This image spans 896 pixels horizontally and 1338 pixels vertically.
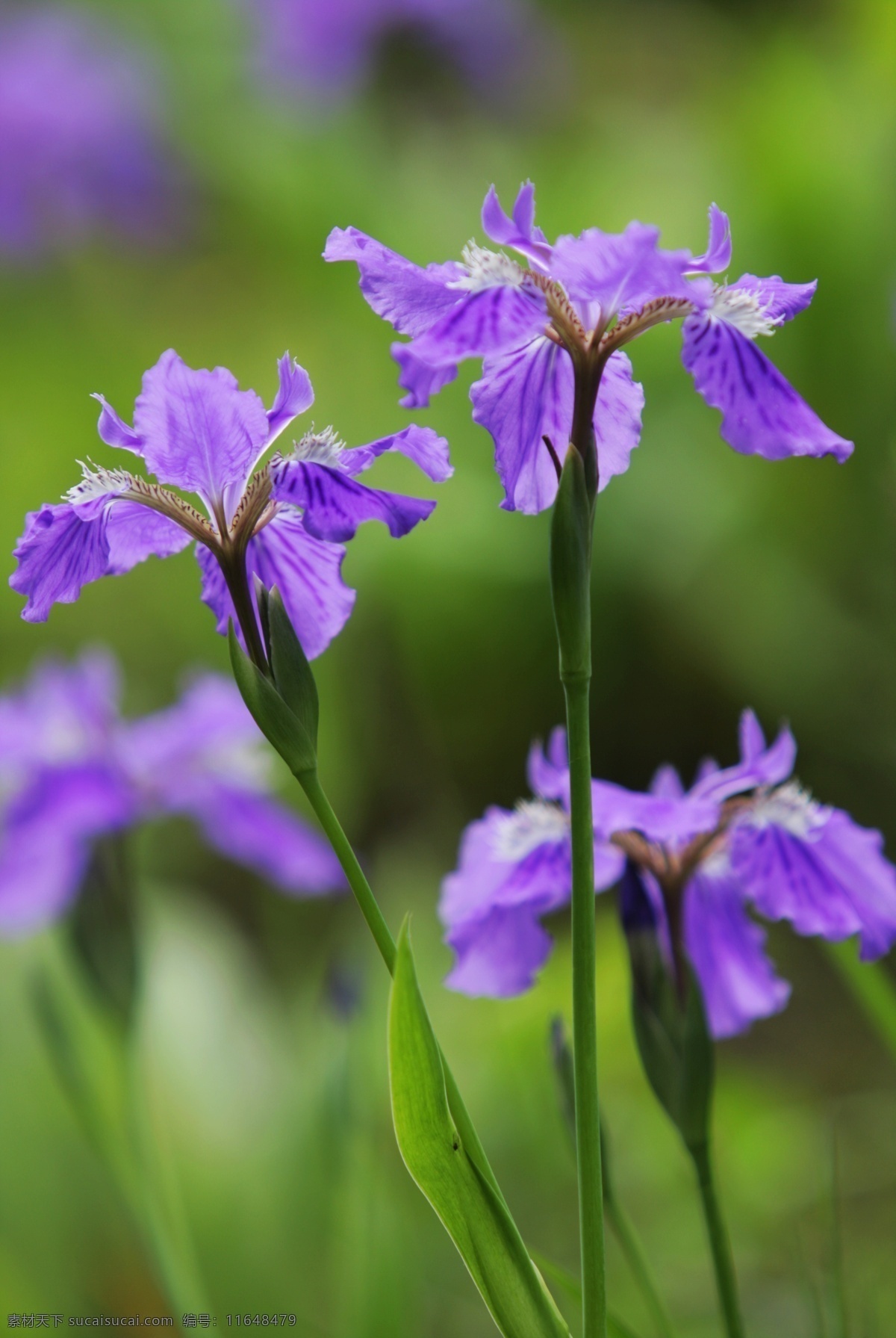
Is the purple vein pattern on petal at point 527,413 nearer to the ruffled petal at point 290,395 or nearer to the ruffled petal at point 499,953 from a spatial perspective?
the ruffled petal at point 290,395

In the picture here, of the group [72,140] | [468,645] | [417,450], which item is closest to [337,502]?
[417,450]

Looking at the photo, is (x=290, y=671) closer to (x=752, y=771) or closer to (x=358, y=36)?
(x=752, y=771)

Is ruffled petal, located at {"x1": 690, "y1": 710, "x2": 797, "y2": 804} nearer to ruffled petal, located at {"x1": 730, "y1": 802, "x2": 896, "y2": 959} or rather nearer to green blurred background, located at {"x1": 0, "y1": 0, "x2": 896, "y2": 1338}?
ruffled petal, located at {"x1": 730, "y1": 802, "x2": 896, "y2": 959}

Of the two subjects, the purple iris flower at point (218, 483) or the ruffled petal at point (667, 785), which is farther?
the ruffled petal at point (667, 785)

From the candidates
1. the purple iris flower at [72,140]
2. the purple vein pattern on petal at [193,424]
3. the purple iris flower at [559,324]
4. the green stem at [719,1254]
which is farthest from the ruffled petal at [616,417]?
the purple iris flower at [72,140]

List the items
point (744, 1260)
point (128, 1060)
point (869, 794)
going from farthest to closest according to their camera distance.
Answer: point (869, 794) < point (744, 1260) < point (128, 1060)

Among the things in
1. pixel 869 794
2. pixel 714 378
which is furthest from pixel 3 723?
pixel 869 794

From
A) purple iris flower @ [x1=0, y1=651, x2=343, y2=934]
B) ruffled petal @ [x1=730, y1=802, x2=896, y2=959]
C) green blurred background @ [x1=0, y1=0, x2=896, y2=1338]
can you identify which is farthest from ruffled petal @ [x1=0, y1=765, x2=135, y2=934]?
ruffled petal @ [x1=730, y1=802, x2=896, y2=959]

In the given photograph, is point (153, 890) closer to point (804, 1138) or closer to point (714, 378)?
point (804, 1138)
